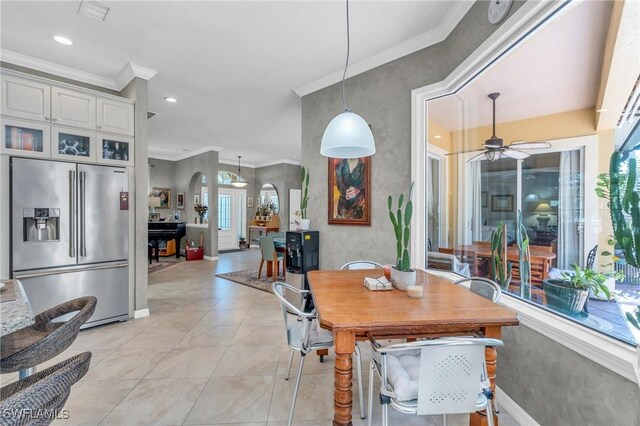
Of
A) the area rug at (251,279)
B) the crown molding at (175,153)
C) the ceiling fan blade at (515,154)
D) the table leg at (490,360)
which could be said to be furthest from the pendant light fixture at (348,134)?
the crown molding at (175,153)

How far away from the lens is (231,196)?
9484mm

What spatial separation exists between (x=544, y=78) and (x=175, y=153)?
8.48 meters

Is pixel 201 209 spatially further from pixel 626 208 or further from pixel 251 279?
pixel 626 208

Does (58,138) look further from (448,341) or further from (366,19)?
(448,341)

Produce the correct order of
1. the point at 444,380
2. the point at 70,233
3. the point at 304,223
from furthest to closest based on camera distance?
the point at 304,223, the point at 70,233, the point at 444,380

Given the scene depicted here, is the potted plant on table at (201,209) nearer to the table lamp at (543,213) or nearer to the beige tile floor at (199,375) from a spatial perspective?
the beige tile floor at (199,375)

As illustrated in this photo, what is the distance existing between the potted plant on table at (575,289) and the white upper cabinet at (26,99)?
473cm

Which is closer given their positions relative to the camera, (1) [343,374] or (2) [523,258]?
(1) [343,374]

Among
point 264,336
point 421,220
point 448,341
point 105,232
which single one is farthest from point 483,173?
point 105,232

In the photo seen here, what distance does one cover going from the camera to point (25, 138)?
282 cm

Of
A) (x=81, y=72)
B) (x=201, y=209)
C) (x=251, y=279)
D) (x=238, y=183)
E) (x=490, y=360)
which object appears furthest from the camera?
(x=238, y=183)

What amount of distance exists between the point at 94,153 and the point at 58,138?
0.32 meters

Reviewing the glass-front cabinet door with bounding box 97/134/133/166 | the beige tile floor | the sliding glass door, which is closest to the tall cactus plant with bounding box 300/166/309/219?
the beige tile floor

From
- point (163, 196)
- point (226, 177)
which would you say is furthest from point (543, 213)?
point (163, 196)
